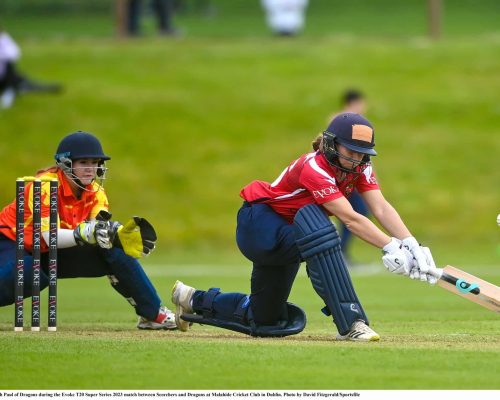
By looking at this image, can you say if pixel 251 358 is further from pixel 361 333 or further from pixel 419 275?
pixel 419 275

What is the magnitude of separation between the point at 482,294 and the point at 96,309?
14.8 feet

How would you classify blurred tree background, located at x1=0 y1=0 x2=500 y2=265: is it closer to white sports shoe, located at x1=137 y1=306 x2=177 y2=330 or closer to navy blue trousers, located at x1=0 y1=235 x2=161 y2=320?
white sports shoe, located at x1=137 y1=306 x2=177 y2=330

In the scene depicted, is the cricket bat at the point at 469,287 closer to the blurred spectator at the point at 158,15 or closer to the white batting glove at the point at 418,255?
the white batting glove at the point at 418,255

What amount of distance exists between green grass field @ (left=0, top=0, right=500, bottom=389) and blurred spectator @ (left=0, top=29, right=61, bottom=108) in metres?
0.20

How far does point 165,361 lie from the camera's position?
22.8ft

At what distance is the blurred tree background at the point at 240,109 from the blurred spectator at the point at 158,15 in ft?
0.76

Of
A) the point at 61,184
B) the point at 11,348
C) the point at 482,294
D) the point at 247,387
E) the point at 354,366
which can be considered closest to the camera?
the point at 247,387

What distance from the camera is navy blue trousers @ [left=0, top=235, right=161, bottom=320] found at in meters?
8.49

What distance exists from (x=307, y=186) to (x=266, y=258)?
567 mm

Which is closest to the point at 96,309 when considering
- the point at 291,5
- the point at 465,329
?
the point at 465,329

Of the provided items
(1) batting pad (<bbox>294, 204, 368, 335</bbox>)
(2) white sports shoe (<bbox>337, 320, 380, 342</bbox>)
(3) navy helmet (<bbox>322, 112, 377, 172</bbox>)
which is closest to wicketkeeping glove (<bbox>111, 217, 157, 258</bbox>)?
(1) batting pad (<bbox>294, 204, 368, 335</bbox>)

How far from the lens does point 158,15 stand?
993 inches

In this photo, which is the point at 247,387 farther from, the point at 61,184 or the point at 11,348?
the point at 61,184

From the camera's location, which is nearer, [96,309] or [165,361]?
[165,361]
